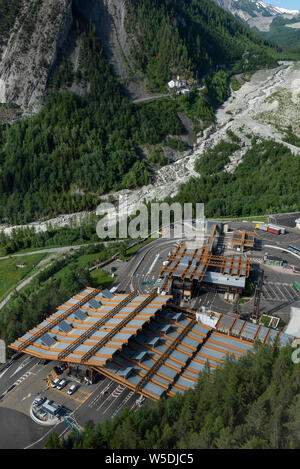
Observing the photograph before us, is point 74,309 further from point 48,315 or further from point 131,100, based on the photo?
point 131,100

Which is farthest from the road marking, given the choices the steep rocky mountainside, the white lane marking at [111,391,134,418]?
the steep rocky mountainside

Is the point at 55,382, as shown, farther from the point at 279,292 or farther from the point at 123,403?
the point at 279,292

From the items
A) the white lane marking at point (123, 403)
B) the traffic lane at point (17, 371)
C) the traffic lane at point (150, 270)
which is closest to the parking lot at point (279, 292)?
the traffic lane at point (150, 270)

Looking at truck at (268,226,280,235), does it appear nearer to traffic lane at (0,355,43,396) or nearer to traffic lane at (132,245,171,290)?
traffic lane at (132,245,171,290)

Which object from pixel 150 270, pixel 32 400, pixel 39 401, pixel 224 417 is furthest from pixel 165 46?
pixel 224 417

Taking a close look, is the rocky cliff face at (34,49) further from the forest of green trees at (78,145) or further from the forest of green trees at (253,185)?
the forest of green trees at (253,185)
